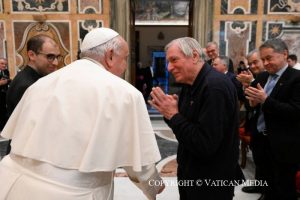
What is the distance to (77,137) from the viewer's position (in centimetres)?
158

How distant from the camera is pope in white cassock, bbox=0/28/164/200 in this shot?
1.58m

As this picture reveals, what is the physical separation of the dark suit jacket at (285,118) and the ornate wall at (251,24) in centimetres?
506

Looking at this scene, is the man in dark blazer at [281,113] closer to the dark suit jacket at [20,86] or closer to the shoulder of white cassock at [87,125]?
the shoulder of white cassock at [87,125]

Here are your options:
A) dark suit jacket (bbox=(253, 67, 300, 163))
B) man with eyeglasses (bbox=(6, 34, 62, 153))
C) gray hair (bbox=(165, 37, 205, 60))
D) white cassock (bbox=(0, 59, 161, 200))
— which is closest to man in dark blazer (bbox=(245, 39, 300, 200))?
dark suit jacket (bbox=(253, 67, 300, 163))

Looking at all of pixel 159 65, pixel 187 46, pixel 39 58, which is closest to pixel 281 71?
pixel 187 46

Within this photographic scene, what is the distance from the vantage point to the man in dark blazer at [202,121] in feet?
5.88

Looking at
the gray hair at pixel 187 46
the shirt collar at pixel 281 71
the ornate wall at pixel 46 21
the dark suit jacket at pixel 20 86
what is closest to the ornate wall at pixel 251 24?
the ornate wall at pixel 46 21

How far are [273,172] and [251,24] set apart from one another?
17.8 ft

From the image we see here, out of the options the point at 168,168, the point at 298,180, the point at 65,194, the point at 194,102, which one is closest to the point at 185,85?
the point at 194,102

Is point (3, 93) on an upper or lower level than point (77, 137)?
lower

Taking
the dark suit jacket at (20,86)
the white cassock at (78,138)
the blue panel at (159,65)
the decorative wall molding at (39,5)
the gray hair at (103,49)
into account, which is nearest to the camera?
the white cassock at (78,138)

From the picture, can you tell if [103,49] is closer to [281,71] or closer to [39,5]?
[281,71]

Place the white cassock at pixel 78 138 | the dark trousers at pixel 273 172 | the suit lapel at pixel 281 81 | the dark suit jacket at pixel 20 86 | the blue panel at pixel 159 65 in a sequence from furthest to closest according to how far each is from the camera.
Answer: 1. the blue panel at pixel 159 65
2. the dark trousers at pixel 273 172
3. the suit lapel at pixel 281 81
4. the dark suit jacket at pixel 20 86
5. the white cassock at pixel 78 138

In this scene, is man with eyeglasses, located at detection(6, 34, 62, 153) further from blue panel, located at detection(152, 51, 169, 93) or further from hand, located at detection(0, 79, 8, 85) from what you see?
blue panel, located at detection(152, 51, 169, 93)
